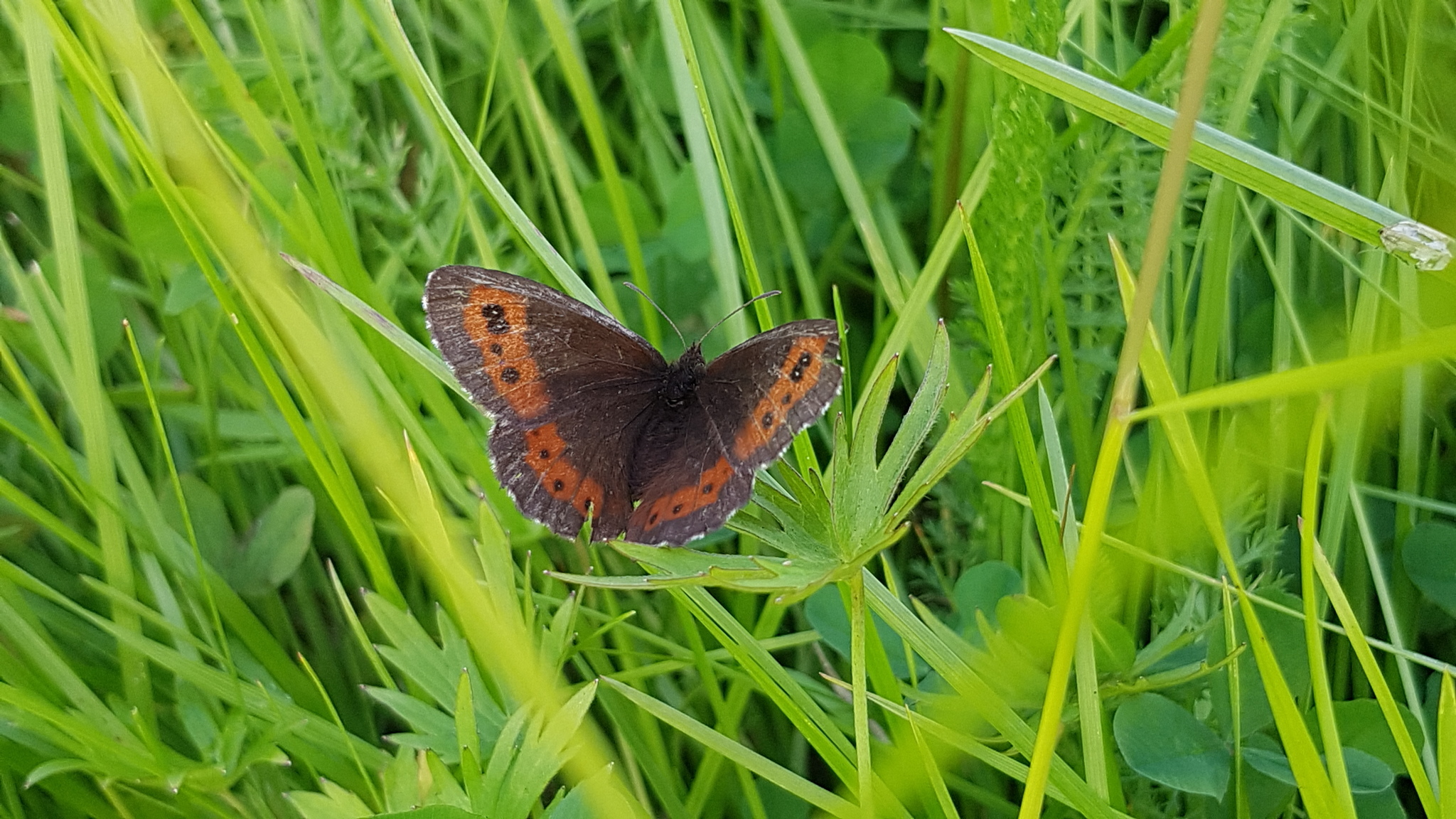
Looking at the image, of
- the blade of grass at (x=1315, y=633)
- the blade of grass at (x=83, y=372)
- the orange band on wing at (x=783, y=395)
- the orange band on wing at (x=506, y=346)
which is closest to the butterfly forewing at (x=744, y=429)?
the orange band on wing at (x=783, y=395)

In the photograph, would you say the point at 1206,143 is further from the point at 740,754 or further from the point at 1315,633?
the point at 740,754

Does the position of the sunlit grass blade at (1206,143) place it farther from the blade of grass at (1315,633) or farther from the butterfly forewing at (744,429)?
the butterfly forewing at (744,429)

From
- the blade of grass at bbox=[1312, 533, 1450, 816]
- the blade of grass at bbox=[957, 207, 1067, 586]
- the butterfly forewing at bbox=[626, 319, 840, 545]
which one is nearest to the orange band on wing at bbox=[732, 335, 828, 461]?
the butterfly forewing at bbox=[626, 319, 840, 545]

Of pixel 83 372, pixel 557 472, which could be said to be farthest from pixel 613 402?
pixel 83 372

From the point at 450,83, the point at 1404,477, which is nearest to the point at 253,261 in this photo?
the point at 450,83

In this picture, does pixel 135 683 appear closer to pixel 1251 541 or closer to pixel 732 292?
pixel 732 292

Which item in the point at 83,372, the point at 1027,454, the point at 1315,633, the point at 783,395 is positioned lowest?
the point at 1315,633

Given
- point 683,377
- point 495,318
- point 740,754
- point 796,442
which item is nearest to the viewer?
point 740,754
